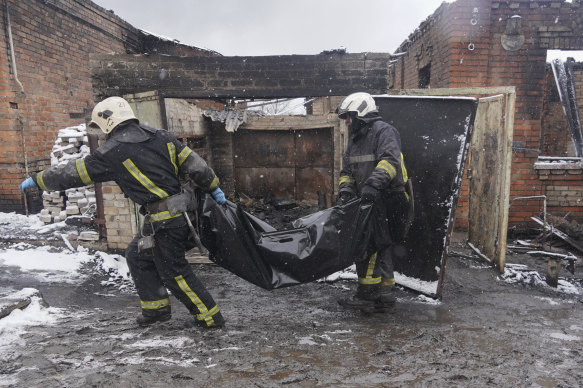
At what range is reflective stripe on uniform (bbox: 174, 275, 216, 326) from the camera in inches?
117

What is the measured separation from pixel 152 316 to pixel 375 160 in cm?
237

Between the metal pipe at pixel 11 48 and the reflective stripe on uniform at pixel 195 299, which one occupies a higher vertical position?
the metal pipe at pixel 11 48

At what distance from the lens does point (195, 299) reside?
9.92ft

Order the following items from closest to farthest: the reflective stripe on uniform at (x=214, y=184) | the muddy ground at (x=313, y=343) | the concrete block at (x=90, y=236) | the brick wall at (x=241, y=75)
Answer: the muddy ground at (x=313, y=343)
the reflective stripe on uniform at (x=214, y=184)
the brick wall at (x=241, y=75)
the concrete block at (x=90, y=236)

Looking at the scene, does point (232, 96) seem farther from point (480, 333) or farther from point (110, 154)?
point (480, 333)

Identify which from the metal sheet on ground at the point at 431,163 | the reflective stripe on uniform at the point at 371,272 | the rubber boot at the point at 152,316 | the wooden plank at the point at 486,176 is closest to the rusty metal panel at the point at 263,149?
the wooden plank at the point at 486,176

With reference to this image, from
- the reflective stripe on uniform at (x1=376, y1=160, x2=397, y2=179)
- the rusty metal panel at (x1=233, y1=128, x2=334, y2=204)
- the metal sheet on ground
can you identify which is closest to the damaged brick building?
the rusty metal panel at (x1=233, y1=128, x2=334, y2=204)

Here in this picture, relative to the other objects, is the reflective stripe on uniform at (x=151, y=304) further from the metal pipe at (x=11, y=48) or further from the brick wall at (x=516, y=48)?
the metal pipe at (x=11, y=48)

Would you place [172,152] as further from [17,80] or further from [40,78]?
[40,78]

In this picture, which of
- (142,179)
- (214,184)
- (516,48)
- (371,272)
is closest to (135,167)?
(142,179)

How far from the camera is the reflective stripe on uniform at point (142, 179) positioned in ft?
9.39

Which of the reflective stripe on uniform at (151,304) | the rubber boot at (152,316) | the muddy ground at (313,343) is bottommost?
the muddy ground at (313,343)

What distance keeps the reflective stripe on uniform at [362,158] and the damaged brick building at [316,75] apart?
60.9 inches

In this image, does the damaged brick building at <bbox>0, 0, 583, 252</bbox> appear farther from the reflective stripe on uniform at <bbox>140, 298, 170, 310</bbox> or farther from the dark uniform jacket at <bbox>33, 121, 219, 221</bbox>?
the reflective stripe on uniform at <bbox>140, 298, 170, 310</bbox>
